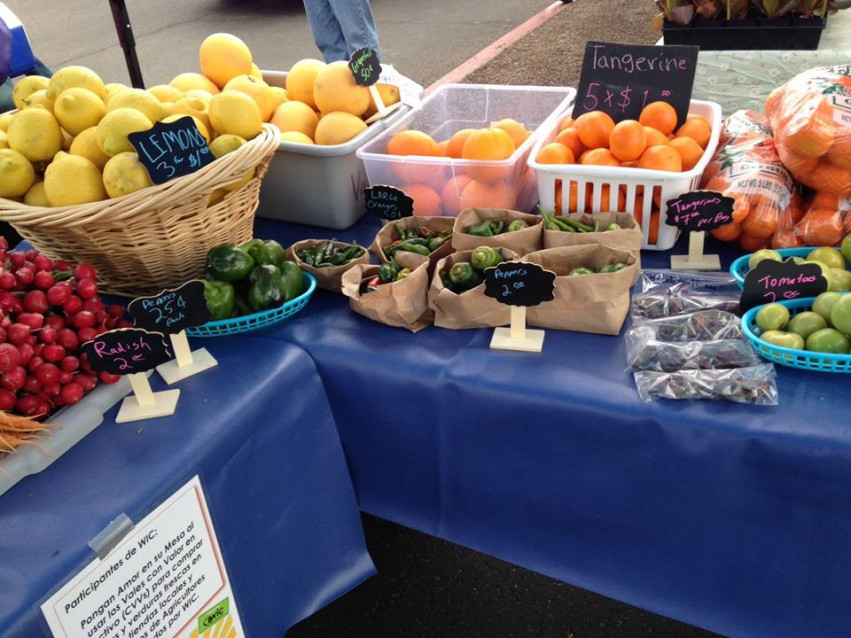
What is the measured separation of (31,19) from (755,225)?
816 cm

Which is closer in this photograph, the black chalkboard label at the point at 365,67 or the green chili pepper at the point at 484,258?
the green chili pepper at the point at 484,258

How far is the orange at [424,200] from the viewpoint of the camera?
4.79 feet

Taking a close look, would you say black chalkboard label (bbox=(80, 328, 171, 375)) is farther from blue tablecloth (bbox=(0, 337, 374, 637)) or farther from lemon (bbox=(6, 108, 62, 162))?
lemon (bbox=(6, 108, 62, 162))

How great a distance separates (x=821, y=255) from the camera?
117 centimetres

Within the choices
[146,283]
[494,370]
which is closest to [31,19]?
[146,283]

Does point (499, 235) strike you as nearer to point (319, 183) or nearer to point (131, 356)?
point (319, 183)

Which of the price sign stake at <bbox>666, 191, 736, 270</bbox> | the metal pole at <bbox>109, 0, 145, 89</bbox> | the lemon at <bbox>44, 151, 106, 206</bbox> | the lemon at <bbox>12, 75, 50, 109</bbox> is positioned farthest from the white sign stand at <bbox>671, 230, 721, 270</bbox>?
the metal pole at <bbox>109, 0, 145, 89</bbox>

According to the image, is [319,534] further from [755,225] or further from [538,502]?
[755,225]

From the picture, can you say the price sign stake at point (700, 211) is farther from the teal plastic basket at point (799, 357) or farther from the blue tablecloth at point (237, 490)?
the blue tablecloth at point (237, 490)

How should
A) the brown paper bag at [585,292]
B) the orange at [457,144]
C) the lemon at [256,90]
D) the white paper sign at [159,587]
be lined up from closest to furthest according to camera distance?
the white paper sign at [159,587] < the brown paper bag at [585,292] < the orange at [457,144] < the lemon at [256,90]

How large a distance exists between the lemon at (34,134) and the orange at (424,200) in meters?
0.65

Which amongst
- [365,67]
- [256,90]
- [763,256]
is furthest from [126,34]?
[763,256]

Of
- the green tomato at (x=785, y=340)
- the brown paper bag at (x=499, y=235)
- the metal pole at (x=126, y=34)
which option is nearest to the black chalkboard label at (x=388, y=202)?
the brown paper bag at (x=499, y=235)

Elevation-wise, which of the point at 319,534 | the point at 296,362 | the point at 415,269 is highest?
the point at 415,269
